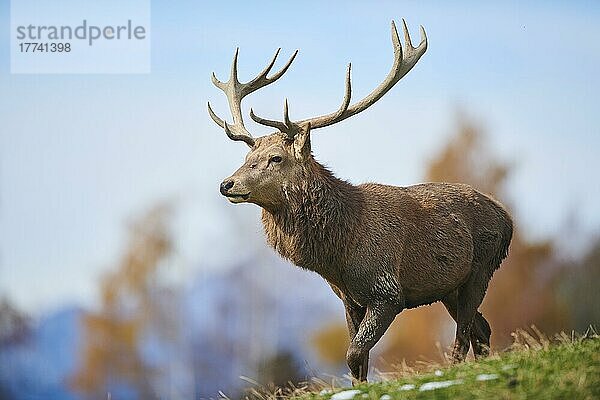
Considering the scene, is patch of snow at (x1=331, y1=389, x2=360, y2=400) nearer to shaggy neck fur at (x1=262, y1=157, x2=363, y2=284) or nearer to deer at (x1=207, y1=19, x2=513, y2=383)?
deer at (x1=207, y1=19, x2=513, y2=383)

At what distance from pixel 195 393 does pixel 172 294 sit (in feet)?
3.65

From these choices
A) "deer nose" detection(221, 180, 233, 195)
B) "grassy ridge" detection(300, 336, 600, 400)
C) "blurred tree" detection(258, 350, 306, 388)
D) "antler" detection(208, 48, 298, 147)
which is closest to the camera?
"grassy ridge" detection(300, 336, 600, 400)

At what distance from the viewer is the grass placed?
561 centimetres

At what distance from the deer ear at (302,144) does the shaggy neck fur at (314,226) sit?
7cm

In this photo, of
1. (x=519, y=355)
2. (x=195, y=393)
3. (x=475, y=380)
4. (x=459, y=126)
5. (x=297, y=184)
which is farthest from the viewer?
(x=459, y=126)

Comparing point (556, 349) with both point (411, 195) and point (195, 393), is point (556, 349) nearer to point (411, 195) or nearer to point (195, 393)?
point (411, 195)

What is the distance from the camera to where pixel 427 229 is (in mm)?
7406

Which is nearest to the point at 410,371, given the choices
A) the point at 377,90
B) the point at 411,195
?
the point at 411,195

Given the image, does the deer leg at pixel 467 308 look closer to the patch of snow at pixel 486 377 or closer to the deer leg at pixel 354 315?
the deer leg at pixel 354 315

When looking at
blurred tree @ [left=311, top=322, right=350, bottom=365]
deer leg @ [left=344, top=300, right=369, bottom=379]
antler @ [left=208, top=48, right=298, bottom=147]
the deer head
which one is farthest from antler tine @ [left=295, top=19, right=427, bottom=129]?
blurred tree @ [left=311, top=322, right=350, bottom=365]

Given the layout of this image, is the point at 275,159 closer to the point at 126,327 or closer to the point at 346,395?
the point at 346,395

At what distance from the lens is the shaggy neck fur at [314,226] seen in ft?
23.1

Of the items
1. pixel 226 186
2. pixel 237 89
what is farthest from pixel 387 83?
pixel 226 186

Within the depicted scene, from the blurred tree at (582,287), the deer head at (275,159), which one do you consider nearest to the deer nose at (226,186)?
the deer head at (275,159)
